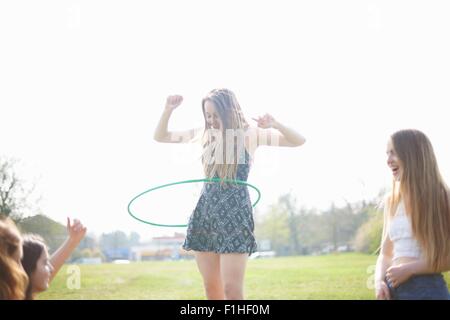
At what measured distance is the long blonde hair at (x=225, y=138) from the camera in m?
3.27

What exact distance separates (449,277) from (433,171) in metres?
2.37

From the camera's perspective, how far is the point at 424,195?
9.39ft

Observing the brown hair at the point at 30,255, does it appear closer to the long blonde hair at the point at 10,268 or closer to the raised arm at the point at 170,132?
the long blonde hair at the point at 10,268

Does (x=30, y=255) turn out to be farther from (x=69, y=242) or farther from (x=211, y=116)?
(x=211, y=116)

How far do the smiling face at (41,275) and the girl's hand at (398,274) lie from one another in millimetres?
1648

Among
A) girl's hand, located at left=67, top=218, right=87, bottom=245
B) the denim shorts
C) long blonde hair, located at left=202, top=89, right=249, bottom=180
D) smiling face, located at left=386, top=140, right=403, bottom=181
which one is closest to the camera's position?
the denim shorts

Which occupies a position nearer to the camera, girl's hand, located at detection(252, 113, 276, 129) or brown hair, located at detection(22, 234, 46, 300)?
brown hair, located at detection(22, 234, 46, 300)

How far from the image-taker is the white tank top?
2842 mm

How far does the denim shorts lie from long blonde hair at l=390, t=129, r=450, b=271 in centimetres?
6

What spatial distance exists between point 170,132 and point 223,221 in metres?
0.73

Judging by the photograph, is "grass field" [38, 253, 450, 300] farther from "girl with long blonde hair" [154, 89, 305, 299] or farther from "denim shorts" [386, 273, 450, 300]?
"denim shorts" [386, 273, 450, 300]

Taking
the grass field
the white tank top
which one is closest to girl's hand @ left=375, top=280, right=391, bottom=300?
the white tank top
